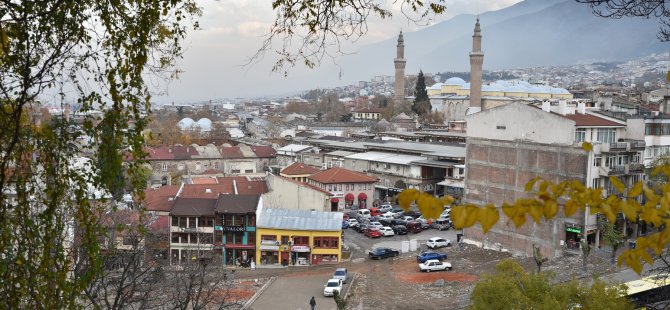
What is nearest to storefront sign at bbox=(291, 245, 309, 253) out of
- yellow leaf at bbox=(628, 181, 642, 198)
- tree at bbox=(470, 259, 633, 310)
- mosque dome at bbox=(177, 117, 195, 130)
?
tree at bbox=(470, 259, 633, 310)

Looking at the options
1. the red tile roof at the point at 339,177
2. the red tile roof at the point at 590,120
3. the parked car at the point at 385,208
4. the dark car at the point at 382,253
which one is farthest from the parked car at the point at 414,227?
the red tile roof at the point at 590,120

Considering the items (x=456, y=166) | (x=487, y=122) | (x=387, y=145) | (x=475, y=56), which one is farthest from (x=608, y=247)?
(x=475, y=56)

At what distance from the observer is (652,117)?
68.9ft

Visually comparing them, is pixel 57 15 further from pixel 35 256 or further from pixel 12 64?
pixel 35 256

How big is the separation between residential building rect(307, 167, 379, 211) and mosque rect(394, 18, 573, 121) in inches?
1006

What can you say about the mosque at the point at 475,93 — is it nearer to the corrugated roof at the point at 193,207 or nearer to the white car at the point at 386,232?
the white car at the point at 386,232

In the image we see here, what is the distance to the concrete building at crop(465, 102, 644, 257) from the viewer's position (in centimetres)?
1825

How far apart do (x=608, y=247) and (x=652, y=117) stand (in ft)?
17.7

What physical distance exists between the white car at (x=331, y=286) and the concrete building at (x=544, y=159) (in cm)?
551

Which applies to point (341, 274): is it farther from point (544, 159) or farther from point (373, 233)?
point (544, 159)

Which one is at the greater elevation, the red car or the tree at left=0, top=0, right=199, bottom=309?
the tree at left=0, top=0, right=199, bottom=309

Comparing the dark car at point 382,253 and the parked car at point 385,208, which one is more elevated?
the parked car at point 385,208

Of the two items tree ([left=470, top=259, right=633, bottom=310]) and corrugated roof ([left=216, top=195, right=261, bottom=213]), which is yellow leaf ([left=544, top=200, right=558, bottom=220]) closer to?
tree ([left=470, top=259, right=633, bottom=310])

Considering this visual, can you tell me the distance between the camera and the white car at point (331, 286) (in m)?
15.8
